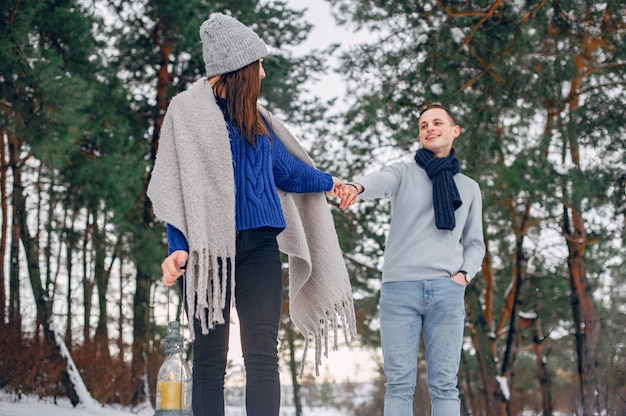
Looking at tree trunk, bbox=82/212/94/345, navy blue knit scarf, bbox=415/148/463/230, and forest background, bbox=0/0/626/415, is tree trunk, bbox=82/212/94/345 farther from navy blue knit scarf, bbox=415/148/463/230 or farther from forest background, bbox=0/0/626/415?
navy blue knit scarf, bbox=415/148/463/230

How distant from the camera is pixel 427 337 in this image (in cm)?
341

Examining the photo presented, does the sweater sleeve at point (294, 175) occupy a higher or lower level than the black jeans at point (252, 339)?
higher

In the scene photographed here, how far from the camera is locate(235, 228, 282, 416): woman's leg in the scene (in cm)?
248

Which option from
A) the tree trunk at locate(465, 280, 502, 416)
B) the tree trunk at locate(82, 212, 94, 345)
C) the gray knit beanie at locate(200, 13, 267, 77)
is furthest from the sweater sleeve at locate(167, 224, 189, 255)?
the tree trunk at locate(82, 212, 94, 345)

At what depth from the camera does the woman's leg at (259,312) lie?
97.7 inches

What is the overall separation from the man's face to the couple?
0.07ft

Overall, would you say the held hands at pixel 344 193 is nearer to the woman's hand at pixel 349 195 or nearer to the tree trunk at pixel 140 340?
the woman's hand at pixel 349 195

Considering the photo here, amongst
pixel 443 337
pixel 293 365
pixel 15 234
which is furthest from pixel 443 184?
pixel 293 365

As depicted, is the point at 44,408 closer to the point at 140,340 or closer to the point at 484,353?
the point at 140,340

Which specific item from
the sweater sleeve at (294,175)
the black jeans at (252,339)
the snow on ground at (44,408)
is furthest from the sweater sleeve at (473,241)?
the snow on ground at (44,408)

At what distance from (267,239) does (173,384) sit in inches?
45.3

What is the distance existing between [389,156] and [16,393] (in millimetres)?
6335

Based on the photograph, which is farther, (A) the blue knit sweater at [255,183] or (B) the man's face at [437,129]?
(B) the man's face at [437,129]

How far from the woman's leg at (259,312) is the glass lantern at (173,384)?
36.5 inches
